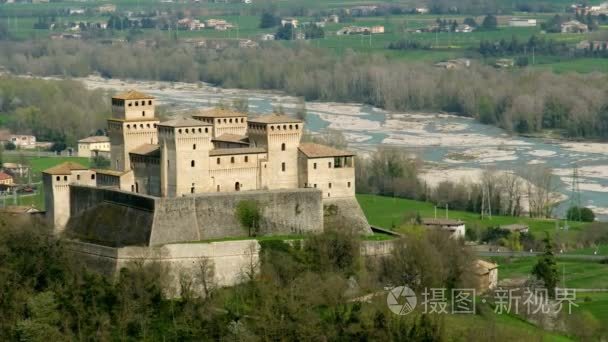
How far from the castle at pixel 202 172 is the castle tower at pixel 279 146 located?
2 centimetres

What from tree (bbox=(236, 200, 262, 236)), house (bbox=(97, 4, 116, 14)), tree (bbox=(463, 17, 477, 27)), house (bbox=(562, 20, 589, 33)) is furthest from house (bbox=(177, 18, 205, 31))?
tree (bbox=(236, 200, 262, 236))

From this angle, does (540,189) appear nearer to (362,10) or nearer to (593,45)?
(593,45)

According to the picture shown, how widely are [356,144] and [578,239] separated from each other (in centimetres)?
2016

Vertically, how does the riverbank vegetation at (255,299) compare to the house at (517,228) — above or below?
above

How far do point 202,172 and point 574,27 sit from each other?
291 feet

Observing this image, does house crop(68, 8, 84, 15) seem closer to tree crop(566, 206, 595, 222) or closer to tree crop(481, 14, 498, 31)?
tree crop(481, 14, 498, 31)

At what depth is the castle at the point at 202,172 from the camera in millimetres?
39188

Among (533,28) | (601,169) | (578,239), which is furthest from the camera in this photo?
(533,28)

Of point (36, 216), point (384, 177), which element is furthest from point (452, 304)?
point (384, 177)

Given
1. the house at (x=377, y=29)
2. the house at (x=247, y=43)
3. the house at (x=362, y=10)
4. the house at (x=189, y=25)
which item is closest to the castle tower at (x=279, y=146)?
the house at (x=247, y=43)

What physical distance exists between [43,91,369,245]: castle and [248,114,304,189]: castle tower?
22 mm

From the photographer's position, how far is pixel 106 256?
38.2m

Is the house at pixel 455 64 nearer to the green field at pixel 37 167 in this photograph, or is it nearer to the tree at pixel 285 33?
the tree at pixel 285 33

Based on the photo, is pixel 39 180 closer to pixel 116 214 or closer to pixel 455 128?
pixel 116 214
